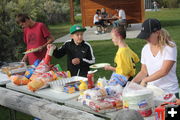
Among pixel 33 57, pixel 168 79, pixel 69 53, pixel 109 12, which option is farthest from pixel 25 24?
pixel 109 12

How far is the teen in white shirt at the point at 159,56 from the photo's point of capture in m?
3.34

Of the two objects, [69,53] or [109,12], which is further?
[109,12]

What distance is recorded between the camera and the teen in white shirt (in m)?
3.34

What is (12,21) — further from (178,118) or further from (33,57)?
(178,118)

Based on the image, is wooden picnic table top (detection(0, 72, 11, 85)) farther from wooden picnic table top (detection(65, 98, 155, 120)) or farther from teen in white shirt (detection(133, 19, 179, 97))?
teen in white shirt (detection(133, 19, 179, 97))

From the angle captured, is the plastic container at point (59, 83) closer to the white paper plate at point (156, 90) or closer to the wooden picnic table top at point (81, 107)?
the wooden picnic table top at point (81, 107)

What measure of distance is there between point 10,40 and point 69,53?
297 cm

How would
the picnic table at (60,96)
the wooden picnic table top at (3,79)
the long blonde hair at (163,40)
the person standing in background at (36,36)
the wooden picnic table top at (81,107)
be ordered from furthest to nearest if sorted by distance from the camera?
1. the person standing in background at (36,36)
2. the wooden picnic table top at (3,79)
3. the long blonde hair at (163,40)
4. the picnic table at (60,96)
5. the wooden picnic table top at (81,107)

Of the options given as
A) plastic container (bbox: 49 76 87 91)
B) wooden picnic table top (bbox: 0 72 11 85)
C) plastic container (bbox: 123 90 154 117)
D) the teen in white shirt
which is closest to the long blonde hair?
the teen in white shirt

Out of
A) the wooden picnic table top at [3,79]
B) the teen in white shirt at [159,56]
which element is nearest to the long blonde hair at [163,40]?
the teen in white shirt at [159,56]

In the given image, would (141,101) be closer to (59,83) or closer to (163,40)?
(163,40)

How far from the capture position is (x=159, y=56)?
3.42 meters

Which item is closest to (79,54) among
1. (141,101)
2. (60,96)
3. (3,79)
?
(3,79)

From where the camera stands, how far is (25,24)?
5762 millimetres
